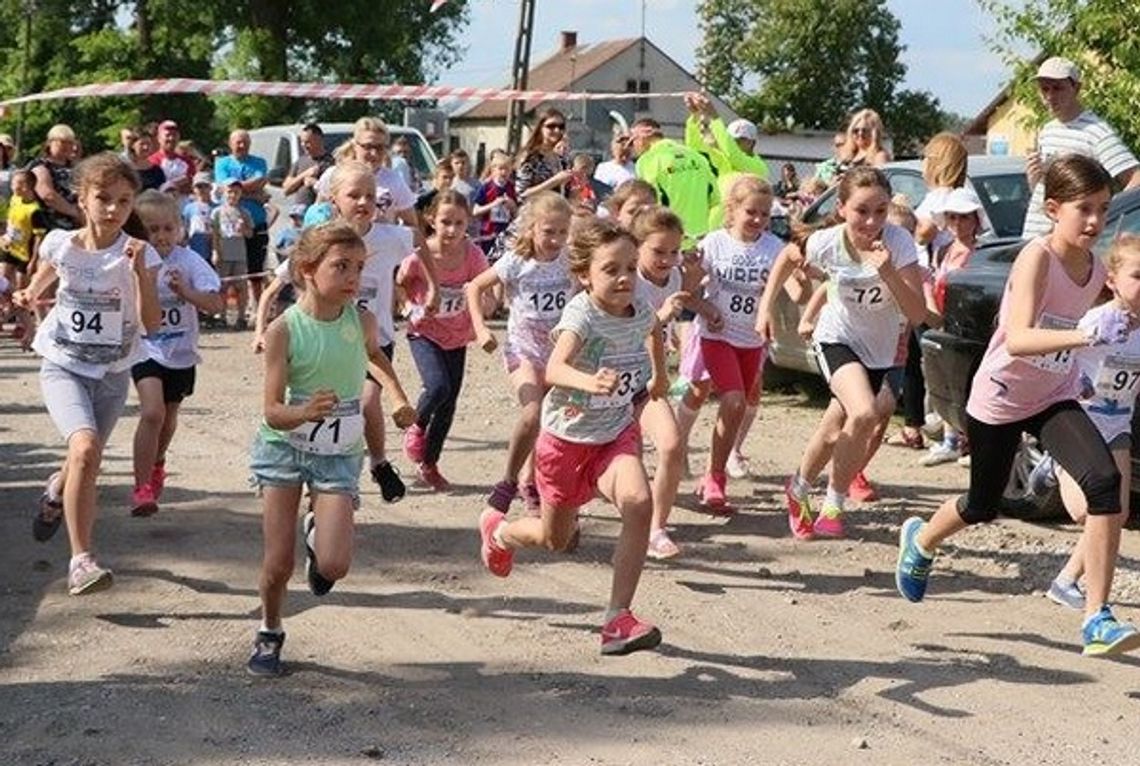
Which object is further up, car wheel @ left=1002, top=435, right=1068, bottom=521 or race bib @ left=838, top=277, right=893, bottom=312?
race bib @ left=838, top=277, right=893, bottom=312

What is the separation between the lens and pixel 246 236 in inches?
814

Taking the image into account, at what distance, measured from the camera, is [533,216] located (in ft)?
29.9

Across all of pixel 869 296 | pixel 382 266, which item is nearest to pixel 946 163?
pixel 869 296

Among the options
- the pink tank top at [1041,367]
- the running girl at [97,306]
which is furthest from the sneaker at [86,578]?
the pink tank top at [1041,367]

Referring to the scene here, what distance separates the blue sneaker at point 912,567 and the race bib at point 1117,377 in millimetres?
859

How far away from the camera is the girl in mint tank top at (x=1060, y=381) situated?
6508mm

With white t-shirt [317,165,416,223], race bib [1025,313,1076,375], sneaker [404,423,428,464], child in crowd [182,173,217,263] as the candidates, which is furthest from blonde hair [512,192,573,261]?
child in crowd [182,173,217,263]

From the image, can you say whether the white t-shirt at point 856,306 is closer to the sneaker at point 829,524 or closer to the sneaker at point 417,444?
the sneaker at point 829,524

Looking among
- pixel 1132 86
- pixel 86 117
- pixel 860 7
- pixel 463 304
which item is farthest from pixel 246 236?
pixel 860 7

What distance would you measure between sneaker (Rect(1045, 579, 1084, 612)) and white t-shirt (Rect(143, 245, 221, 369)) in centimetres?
381

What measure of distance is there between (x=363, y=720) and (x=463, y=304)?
4.31 m

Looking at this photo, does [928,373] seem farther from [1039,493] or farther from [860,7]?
[860,7]

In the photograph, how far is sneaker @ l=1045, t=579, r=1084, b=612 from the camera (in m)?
7.37

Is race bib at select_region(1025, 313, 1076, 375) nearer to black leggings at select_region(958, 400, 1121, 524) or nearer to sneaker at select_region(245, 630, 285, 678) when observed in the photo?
black leggings at select_region(958, 400, 1121, 524)
